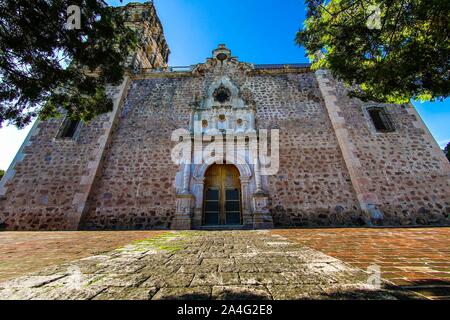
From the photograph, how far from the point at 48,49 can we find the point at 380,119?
11.9 metres

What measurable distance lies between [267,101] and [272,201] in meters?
4.92

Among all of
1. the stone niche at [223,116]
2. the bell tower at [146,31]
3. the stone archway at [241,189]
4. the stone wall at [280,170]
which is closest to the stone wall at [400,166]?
the stone wall at [280,170]

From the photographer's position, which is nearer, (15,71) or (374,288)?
(374,288)

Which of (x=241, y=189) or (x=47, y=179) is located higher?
(x=47, y=179)

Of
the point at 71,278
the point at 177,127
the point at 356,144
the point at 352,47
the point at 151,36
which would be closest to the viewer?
the point at 71,278

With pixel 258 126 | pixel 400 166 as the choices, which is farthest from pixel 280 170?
pixel 400 166

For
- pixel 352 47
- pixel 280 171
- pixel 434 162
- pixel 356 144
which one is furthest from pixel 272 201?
pixel 434 162

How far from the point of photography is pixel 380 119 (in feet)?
28.6

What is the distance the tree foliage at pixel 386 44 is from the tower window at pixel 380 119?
4028 mm

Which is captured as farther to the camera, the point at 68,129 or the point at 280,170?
the point at 68,129

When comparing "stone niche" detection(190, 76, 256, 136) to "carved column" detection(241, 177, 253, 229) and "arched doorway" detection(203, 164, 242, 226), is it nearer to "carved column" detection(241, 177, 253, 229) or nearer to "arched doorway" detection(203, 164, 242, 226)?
"arched doorway" detection(203, 164, 242, 226)

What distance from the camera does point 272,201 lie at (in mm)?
7348

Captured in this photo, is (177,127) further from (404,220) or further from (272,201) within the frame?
(404,220)
